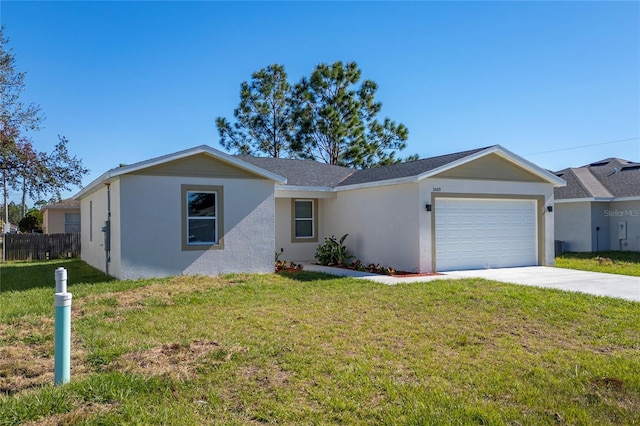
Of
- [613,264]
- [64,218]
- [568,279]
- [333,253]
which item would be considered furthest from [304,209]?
[64,218]

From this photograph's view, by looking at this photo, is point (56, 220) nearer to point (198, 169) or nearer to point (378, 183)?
point (198, 169)

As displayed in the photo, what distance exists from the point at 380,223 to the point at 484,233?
3.15 metres

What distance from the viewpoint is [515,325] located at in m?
6.86

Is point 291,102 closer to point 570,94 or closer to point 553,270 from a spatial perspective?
point 570,94

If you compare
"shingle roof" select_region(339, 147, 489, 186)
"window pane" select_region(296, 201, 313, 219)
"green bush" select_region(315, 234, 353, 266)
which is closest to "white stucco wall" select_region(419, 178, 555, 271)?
"shingle roof" select_region(339, 147, 489, 186)

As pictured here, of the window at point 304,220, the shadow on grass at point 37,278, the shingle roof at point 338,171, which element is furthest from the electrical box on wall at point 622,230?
the shadow on grass at point 37,278

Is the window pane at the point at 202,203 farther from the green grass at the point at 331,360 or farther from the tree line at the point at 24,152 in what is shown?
the tree line at the point at 24,152

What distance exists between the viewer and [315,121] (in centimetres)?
3231

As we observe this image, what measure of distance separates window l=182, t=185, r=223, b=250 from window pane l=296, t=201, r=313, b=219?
4919 millimetres

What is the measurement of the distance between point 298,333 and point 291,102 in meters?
28.3

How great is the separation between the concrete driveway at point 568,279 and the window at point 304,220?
223 inches

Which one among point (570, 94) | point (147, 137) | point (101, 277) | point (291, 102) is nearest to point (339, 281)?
point (101, 277)

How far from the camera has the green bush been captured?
614 inches

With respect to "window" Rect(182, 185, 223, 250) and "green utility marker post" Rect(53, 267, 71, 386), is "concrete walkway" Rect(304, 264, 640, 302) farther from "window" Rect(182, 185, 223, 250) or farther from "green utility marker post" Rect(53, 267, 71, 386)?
"green utility marker post" Rect(53, 267, 71, 386)
